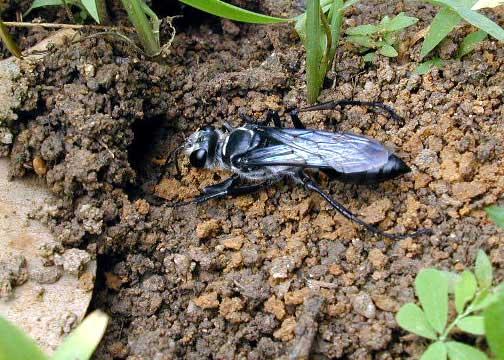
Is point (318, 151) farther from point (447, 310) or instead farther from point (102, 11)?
point (102, 11)

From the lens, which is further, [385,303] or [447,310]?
[385,303]

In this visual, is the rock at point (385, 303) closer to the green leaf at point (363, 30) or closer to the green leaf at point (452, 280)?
the green leaf at point (452, 280)

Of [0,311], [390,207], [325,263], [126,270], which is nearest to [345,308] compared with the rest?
[325,263]

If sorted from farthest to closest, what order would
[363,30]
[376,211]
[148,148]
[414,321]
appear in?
[148,148] → [363,30] → [376,211] → [414,321]

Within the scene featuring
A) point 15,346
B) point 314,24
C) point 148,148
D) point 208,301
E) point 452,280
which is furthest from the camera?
point 148,148

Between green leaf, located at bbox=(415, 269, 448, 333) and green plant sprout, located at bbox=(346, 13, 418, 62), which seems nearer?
green leaf, located at bbox=(415, 269, 448, 333)

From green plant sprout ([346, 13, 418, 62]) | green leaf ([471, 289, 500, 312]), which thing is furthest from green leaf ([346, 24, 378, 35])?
green leaf ([471, 289, 500, 312])

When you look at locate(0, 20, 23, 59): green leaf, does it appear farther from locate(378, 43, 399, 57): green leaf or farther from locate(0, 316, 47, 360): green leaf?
locate(378, 43, 399, 57): green leaf

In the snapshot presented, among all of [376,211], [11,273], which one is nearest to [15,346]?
[11,273]
